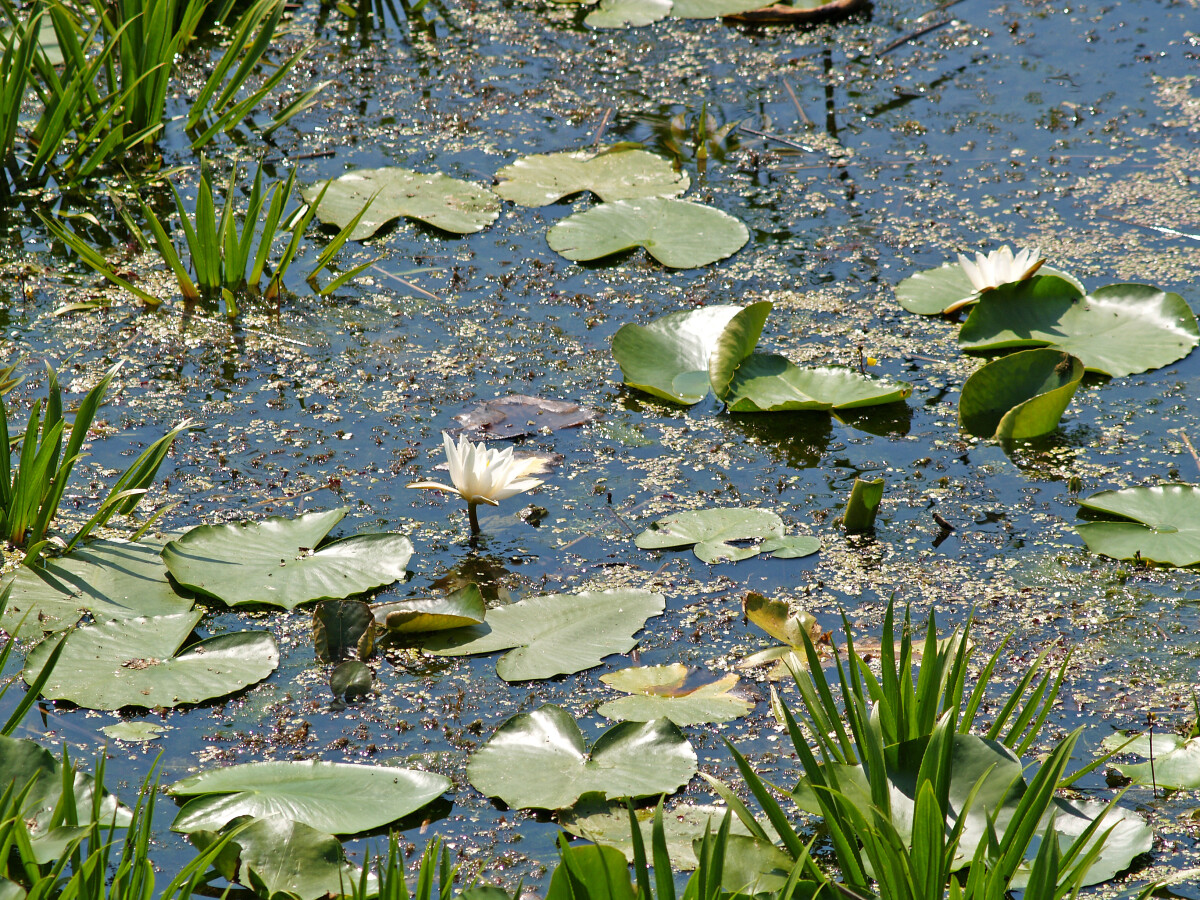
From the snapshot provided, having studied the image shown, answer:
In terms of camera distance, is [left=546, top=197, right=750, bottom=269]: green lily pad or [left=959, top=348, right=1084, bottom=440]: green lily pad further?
[left=546, top=197, right=750, bottom=269]: green lily pad

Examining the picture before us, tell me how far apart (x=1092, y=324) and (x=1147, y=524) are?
75 centimetres

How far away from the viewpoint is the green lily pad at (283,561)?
213cm

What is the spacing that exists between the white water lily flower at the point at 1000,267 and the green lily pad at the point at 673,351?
0.63 meters

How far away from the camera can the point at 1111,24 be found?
4.23m

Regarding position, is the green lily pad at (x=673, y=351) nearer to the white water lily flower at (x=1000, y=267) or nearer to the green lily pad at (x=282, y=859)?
the white water lily flower at (x=1000, y=267)

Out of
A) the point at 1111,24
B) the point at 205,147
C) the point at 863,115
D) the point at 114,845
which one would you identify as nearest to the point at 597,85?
the point at 863,115

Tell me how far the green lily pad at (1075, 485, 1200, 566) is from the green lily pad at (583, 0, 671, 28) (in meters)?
2.86

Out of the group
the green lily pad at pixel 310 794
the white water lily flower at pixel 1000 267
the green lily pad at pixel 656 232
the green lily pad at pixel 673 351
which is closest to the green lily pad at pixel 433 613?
the green lily pad at pixel 310 794

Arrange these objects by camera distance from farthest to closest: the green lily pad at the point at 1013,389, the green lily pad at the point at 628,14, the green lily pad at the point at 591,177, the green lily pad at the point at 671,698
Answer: the green lily pad at the point at 628,14, the green lily pad at the point at 591,177, the green lily pad at the point at 1013,389, the green lily pad at the point at 671,698

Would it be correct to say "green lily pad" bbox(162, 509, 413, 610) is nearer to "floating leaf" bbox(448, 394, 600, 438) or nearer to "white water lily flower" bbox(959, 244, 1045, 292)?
"floating leaf" bbox(448, 394, 600, 438)

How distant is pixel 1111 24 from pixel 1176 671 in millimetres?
3148

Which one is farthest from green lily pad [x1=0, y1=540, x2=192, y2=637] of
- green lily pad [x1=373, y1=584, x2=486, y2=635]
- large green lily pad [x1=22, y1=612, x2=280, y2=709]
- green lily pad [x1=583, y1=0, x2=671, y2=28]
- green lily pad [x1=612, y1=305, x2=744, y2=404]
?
green lily pad [x1=583, y1=0, x2=671, y2=28]

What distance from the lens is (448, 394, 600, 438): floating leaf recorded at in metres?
2.61

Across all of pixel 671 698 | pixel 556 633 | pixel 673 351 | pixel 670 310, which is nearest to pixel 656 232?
pixel 670 310
